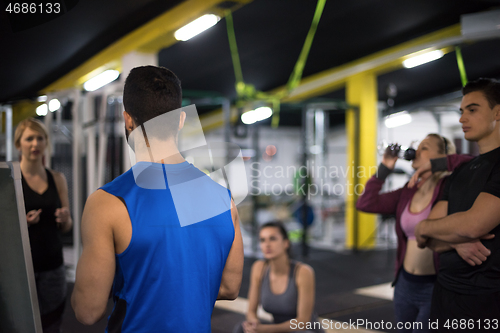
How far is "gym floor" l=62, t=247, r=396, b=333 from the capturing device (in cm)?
285

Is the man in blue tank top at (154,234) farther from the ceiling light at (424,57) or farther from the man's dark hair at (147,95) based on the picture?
the ceiling light at (424,57)

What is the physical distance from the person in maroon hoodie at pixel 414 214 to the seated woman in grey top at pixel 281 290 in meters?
0.44

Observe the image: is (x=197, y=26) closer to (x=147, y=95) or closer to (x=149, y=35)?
(x=149, y=35)

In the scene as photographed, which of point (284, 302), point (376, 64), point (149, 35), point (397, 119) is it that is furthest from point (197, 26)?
point (376, 64)

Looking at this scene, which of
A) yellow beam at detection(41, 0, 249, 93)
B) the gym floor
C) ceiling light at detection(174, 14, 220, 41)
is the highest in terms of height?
yellow beam at detection(41, 0, 249, 93)

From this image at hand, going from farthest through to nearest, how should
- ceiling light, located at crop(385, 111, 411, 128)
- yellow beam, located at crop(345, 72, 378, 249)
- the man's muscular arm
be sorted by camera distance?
yellow beam, located at crop(345, 72, 378, 249), ceiling light, located at crop(385, 111, 411, 128), the man's muscular arm

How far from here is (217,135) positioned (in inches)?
452

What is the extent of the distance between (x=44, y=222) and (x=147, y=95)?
1109mm

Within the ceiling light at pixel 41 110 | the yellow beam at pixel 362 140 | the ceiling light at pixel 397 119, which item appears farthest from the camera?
the yellow beam at pixel 362 140

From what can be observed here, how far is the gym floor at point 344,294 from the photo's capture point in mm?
2849

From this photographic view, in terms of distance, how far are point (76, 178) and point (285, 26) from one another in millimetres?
3137

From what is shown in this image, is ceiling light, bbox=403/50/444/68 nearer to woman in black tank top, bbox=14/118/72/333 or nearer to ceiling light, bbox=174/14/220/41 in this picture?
ceiling light, bbox=174/14/220/41

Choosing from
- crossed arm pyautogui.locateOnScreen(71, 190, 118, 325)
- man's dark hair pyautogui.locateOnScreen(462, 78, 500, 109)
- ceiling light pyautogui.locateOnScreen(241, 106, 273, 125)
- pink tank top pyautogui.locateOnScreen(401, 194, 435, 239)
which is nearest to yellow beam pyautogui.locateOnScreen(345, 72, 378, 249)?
ceiling light pyautogui.locateOnScreen(241, 106, 273, 125)

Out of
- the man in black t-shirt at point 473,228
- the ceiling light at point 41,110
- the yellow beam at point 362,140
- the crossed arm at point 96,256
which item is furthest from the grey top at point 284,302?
the yellow beam at point 362,140
